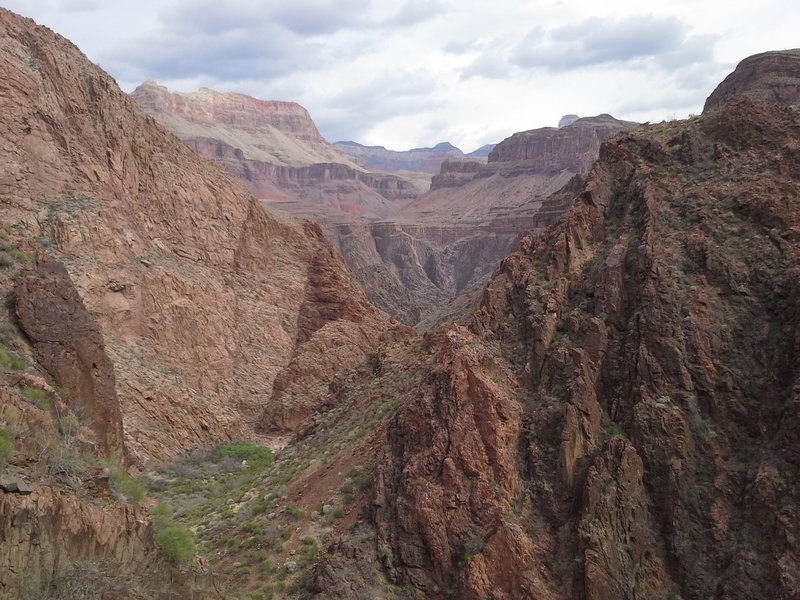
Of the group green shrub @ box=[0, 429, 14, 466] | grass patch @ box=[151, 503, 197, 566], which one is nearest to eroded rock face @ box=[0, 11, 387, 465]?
grass patch @ box=[151, 503, 197, 566]

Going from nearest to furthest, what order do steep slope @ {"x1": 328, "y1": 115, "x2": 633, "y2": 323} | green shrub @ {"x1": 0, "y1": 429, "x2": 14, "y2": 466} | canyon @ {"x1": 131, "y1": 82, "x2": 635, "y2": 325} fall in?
green shrub @ {"x1": 0, "y1": 429, "x2": 14, "y2": 466}
canyon @ {"x1": 131, "y1": 82, "x2": 635, "y2": 325}
steep slope @ {"x1": 328, "y1": 115, "x2": 633, "y2": 323}

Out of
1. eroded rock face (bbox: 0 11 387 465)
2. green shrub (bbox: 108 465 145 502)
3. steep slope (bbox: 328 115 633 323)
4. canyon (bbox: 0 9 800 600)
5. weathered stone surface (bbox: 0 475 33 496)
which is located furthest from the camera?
steep slope (bbox: 328 115 633 323)

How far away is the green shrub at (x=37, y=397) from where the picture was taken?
1292 cm

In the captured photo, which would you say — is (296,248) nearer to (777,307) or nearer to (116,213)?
(116,213)

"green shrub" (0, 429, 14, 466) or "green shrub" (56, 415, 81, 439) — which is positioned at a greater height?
"green shrub" (0, 429, 14, 466)

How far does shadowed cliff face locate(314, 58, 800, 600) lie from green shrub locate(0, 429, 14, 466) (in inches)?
269

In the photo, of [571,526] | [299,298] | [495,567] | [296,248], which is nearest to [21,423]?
[495,567]

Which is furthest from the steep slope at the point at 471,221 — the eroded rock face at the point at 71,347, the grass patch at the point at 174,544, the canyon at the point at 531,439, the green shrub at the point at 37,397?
the grass patch at the point at 174,544

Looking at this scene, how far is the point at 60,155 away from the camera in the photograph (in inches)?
1410

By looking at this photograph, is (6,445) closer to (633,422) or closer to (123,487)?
(123,487)

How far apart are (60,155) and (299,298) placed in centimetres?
1732

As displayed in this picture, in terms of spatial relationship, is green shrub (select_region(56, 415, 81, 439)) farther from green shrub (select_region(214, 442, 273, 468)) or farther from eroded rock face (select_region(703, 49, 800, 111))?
eroded rock face (select_region(703, 49, 800, 111))

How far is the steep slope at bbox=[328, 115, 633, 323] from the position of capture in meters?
129

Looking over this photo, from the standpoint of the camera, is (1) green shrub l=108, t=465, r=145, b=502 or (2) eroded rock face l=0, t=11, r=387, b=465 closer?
(1) green shrub l=108, t=465, r=145, b=502
